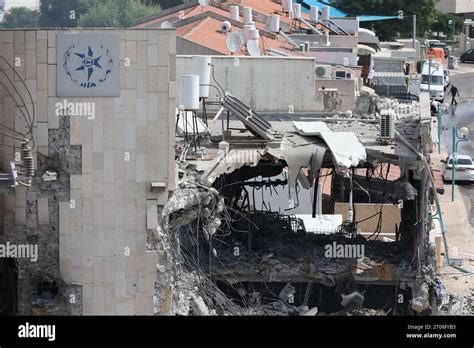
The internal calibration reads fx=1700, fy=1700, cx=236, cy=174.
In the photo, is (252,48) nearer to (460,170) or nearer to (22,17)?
(460,170)

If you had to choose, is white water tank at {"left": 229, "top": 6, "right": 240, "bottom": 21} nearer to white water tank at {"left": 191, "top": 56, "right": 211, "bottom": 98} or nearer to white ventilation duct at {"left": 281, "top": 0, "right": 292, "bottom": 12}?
white ventilation duct at {"left": 281, "top": 0, "right": 292, "bottom": 12}

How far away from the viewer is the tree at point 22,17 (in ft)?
231

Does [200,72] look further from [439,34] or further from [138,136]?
[439,34]

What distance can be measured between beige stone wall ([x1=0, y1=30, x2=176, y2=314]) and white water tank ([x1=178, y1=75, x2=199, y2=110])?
3.34 meters

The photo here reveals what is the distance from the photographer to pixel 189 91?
30656 millimetres

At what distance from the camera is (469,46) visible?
3622 inches

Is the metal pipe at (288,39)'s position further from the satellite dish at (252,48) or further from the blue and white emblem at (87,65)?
the blue and white emblem at (87,65)

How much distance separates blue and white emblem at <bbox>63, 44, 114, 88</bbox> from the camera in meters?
26.7

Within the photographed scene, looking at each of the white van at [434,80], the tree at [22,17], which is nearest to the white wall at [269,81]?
the white van at [434,80]

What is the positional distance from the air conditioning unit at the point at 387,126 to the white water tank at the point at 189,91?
4.69 m

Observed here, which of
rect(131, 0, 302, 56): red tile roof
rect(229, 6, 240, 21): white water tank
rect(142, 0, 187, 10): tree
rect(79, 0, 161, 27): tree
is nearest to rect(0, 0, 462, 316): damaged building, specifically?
rect(131, 0, 302, 56): red tile roof

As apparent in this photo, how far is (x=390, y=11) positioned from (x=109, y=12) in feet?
60.5

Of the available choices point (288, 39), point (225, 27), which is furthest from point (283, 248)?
point (288, 39)
